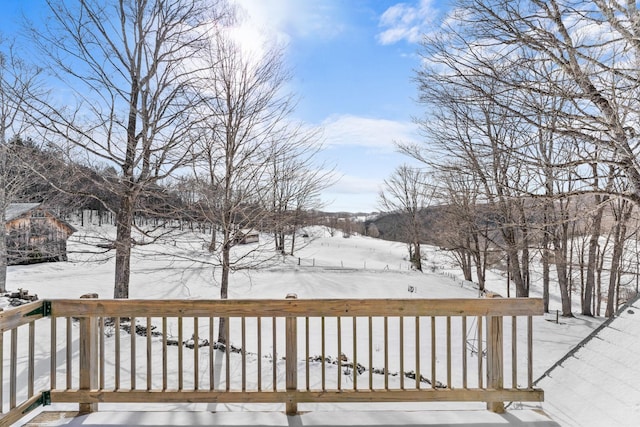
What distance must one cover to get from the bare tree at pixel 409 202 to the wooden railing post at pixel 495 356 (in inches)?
783

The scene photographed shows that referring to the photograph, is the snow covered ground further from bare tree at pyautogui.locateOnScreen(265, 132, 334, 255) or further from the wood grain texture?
the wood grain texture

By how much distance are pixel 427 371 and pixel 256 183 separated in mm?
5293

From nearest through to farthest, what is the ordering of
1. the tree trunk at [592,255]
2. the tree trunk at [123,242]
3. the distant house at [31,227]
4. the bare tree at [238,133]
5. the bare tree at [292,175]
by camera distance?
the bare tree at [238,133] → the bare tree at [292,175] → the tree trunk at [123,242] → the tree trunk at [592,255] → the distant house at [31,227]

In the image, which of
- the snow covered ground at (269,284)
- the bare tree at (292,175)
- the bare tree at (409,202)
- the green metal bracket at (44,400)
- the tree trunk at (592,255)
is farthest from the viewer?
the bare tree at (409,202)

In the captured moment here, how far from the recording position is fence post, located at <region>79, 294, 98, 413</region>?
2.71 m

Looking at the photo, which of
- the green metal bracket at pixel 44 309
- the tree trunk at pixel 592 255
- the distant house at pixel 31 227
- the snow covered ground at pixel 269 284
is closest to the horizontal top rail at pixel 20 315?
the green metal bracket at pixel 44 309

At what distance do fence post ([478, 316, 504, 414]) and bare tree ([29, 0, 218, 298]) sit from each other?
575 cm

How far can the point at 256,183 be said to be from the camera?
645 centimetres

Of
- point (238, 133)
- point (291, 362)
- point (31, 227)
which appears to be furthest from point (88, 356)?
point (31, 227)

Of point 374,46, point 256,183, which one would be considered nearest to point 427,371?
point 256,183

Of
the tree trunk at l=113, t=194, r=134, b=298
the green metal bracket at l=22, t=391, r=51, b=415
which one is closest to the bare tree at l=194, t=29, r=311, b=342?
the tree trunk at l=113, t=194, r=134, b=298

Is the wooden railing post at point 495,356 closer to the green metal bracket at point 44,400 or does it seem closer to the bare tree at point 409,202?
the green metal bracket at point 44,400

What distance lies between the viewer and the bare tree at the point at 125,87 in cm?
664

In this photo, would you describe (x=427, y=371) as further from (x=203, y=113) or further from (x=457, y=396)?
(x=203, y=113)
